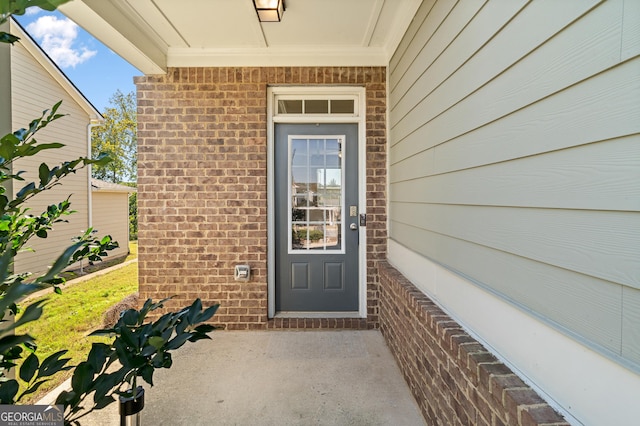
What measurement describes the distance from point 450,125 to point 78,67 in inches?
764

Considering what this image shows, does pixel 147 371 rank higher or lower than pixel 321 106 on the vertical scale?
lower

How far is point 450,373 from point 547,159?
107cm

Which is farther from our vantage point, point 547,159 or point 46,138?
point 46,138

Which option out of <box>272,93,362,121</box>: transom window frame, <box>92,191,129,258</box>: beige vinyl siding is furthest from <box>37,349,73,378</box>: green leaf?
<box>92,191,129,258</box>: beige vinyl siding

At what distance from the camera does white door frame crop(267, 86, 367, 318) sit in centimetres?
317

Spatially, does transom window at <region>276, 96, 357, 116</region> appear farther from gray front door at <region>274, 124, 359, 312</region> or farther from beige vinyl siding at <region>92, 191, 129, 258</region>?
beige vinyl siding at <region>92, 191, 129, 258</region>

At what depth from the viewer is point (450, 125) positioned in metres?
1.66

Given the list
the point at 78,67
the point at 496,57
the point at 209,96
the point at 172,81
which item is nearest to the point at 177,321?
the point at 496,57

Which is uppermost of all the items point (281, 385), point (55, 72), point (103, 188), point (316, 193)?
point (55, 72)

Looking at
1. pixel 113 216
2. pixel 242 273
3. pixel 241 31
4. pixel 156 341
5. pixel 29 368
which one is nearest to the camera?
pixel 156 341

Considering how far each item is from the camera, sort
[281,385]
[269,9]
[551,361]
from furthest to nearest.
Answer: [269,9], [281,385], [551,361]

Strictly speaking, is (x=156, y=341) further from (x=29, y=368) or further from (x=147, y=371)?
(x=29, y=368)

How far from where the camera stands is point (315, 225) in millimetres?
3271

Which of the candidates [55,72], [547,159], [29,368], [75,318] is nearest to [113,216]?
[55,72]
